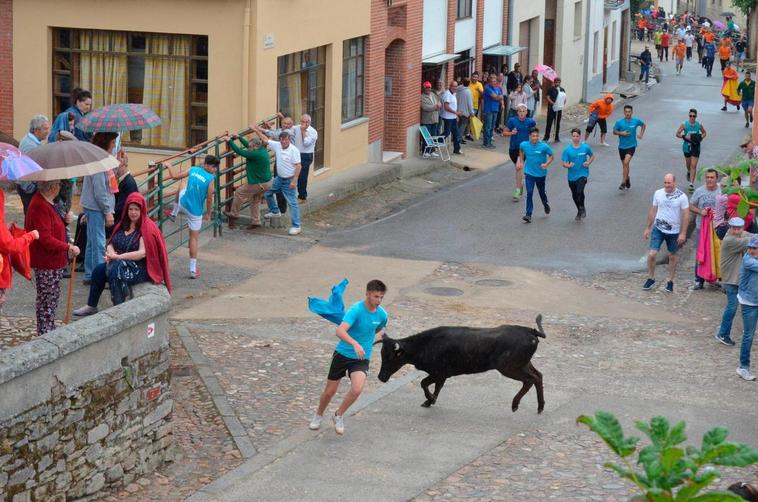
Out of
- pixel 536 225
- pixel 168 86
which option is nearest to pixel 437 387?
pixel 536 225

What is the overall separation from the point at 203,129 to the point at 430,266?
5005 millimetres

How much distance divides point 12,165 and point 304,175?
33.4 feet

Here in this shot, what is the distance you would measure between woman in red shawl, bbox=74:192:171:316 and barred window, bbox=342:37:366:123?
40.9 ft

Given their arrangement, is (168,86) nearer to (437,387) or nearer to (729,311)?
(729,311)

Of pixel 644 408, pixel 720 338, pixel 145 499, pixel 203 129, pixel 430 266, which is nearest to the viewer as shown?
pixel 145 499

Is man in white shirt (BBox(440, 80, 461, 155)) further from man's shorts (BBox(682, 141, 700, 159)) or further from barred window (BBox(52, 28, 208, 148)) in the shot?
barred window (BBox(52, 28, 208, 148))

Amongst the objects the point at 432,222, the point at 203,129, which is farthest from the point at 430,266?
the point at 203,129

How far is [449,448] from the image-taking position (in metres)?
11.5

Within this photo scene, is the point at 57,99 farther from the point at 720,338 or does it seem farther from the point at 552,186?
the point at 720,338

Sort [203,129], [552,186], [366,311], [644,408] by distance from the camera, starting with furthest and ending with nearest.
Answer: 1. [552,186]
2. [203,129]
3. [644,408]
4. [366,311]

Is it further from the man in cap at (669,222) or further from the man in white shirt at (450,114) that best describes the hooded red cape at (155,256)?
the man in white shirt at (450,114)

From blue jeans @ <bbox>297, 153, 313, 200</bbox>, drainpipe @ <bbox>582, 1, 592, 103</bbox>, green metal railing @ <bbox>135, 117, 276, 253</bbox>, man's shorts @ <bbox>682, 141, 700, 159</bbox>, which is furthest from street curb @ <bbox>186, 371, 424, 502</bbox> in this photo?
drainpipe @ <bbox>582, 1, 592, 103</bbox>

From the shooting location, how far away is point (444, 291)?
56.1ft

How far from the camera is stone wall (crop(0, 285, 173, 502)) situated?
9.23 meters
